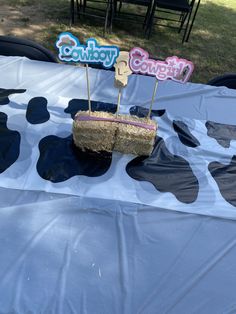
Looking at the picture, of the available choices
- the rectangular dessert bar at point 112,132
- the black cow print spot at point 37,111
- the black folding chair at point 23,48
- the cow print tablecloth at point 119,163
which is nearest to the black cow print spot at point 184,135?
Answer: the cow print tablecloth at point 119,163

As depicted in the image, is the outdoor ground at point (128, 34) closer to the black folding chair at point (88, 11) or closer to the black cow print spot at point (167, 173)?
the black folding chair at point (88, 11)

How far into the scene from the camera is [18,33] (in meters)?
4.01

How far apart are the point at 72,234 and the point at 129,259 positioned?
8.5 inches

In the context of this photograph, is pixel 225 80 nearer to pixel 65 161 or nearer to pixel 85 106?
pixel 85 106

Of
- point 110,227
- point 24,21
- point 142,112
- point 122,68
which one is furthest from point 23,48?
point 24,21

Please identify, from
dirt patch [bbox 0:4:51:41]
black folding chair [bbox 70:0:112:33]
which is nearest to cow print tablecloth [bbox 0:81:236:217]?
dirt patch [bbox 0:4:51:41]

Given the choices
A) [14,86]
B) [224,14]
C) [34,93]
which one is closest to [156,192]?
[34,93]

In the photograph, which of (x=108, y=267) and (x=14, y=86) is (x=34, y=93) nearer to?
(x=14, y=86)

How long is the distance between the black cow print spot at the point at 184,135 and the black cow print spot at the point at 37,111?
0.66m

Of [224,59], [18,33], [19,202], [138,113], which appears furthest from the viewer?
[224,59]

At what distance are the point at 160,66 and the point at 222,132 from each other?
590 millimetres

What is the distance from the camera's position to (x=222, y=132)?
170 cm

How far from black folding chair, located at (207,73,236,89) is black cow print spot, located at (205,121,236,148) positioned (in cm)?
58

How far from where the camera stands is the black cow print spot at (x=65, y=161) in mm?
1334
